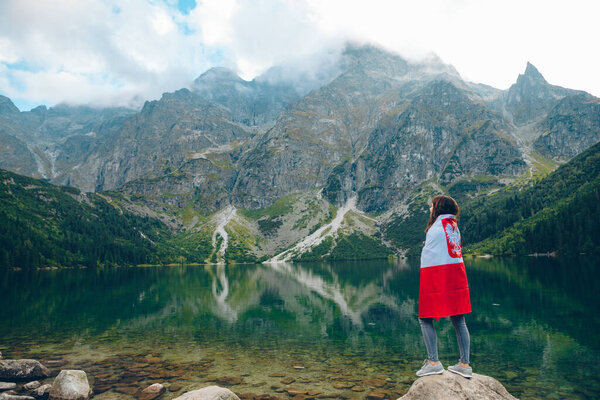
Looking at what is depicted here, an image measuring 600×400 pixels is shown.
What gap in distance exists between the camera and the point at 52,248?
165 m

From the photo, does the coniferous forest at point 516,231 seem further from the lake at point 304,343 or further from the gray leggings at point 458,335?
the gray leggings at point 458,335

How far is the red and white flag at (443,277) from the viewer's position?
880 centimetres

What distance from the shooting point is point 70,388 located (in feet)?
52.5

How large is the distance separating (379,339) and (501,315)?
1807 centimetres

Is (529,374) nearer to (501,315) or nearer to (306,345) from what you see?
(306,345)

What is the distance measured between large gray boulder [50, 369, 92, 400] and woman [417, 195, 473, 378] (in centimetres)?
1590

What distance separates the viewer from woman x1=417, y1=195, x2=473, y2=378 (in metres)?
8.80

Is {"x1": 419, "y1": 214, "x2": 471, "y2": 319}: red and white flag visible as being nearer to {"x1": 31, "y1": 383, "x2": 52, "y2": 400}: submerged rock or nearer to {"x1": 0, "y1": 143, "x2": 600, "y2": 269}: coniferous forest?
{"x1": 31, "y1": 383, "x2": 52, "y2": 400}: submerged rock

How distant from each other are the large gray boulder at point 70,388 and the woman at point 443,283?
1590cm

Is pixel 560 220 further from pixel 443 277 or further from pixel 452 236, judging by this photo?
pixel 443 277

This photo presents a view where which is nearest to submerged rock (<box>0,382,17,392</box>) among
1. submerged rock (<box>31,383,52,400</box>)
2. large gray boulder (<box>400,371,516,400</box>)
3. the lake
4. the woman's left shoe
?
submerged rock (<box>31,383,52,400</box>)

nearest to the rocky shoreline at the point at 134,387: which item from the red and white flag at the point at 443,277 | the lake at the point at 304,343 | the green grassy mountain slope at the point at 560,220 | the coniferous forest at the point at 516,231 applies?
the lake at the point at 304,343

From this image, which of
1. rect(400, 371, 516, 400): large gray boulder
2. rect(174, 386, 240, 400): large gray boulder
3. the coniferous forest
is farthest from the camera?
the coniferous forest

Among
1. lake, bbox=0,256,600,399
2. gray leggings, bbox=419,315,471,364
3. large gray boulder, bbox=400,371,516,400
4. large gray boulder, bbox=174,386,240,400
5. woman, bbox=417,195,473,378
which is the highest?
woman, bbox=417,195,473,378
